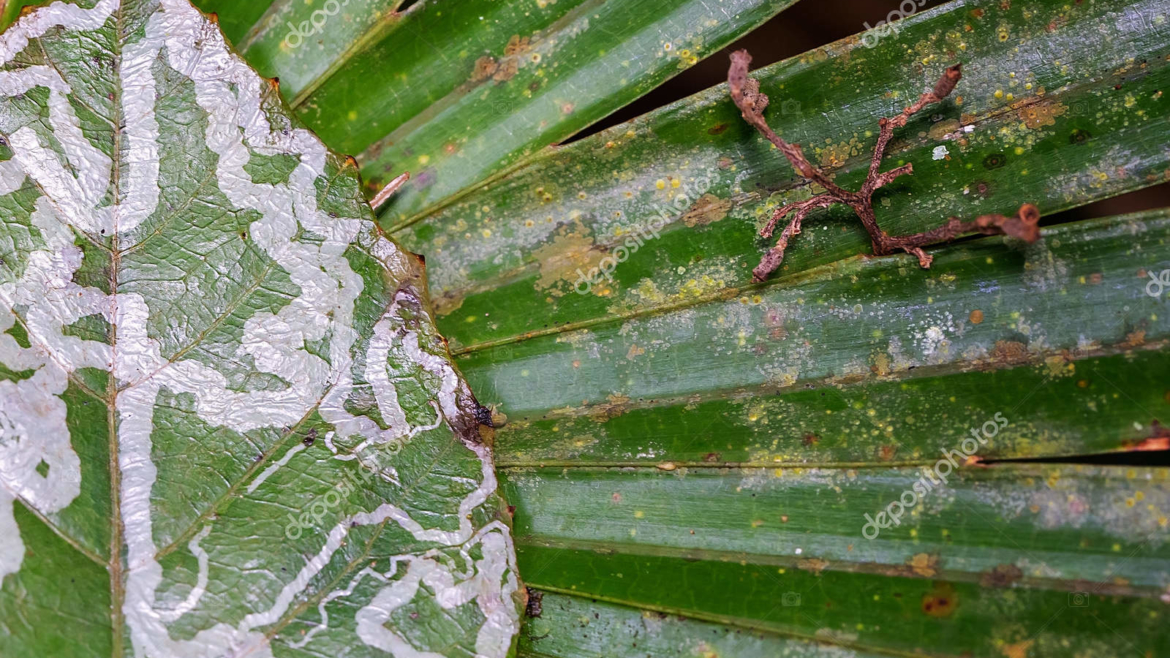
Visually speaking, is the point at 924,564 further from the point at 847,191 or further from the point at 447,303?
the point at 447,303

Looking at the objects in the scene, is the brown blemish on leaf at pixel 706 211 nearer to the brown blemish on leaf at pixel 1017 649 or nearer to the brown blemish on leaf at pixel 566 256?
the brown blemish on leaf at pixel 566 256

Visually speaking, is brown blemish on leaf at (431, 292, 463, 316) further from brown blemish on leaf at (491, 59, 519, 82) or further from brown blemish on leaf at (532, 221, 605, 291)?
brown blemish on leaf at (491, 59, 519, 82)

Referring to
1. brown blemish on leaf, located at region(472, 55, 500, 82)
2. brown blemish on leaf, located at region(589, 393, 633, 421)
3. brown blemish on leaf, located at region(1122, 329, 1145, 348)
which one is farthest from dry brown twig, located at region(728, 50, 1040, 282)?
brown blemish on leaf, located at region(472, 55, 500, 82)

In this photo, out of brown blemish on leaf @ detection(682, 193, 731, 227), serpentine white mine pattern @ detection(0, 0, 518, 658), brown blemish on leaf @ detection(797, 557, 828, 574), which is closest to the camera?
serpentine white mine pattern @ detection(0, 0, 518, 658)

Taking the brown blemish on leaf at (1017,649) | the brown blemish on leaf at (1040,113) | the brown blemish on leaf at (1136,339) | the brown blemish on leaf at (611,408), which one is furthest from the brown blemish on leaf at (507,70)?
the brown blemish on leaf at (1017,649)

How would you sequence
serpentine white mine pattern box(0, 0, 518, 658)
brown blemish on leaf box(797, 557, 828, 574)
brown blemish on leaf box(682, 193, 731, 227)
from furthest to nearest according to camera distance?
brown blemish on leaf box(682, 193, 731, 227), brown blemish on leaf box(797, 557, 828, 574), serpentine white mine pattern box(0, 0, 518, 658)

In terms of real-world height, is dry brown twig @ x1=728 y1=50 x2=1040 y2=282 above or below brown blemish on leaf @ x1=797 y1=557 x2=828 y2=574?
above
